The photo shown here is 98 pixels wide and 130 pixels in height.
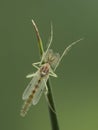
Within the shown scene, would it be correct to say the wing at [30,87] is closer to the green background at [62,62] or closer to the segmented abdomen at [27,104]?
the segmented abdomen at [27,104]

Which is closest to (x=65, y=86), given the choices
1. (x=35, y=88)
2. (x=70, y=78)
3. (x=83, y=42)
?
(x=70, y=78)

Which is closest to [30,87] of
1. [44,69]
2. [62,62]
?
[44,69]

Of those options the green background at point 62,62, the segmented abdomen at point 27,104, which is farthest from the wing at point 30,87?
the green background at point 62,62

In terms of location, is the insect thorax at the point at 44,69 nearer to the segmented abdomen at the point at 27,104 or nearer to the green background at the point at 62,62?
the segmented abdomen at the point at 27,104

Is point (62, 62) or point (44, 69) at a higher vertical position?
point (62, 62)

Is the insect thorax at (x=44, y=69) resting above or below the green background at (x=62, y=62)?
below

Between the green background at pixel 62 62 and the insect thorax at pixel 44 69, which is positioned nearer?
the insect thorax at pixel 44 69

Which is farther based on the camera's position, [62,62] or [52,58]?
[62,62]

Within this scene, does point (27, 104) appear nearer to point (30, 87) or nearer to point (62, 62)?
point (30, 87)

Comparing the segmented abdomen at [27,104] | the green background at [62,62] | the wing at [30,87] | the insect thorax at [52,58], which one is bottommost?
the segmented abdomen at [27,104]
